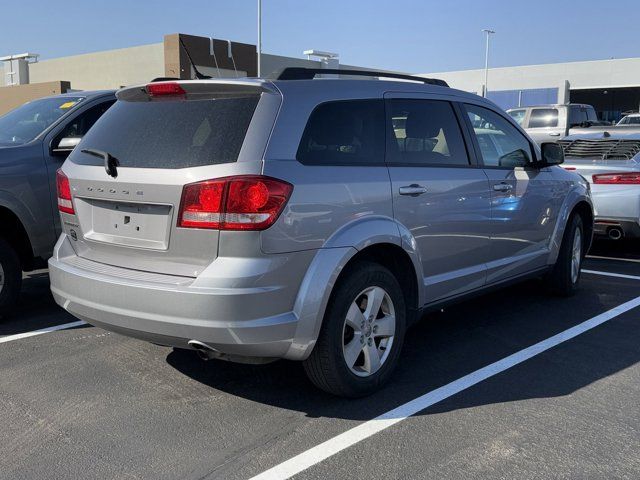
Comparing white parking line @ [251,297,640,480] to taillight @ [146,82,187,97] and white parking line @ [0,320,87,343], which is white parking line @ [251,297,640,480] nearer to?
taillight @ [146,82,187,97]

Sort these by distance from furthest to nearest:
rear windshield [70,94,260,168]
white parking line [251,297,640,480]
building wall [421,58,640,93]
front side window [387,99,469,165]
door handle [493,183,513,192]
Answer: building wall [421,58,640,93] → door handle [493,183,513,192] → front side window [387,99,469,165] → rear windshield [70,94,260,168] → white parking line [251,297,640,480]

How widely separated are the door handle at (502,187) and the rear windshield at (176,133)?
2215 mm

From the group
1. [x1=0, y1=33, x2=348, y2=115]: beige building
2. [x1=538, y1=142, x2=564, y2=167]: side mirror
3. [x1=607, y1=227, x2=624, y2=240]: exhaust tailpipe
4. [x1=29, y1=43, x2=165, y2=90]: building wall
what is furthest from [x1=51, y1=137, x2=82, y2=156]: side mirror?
[x1=29, y1=43, x2=165, y2=90]: building wall

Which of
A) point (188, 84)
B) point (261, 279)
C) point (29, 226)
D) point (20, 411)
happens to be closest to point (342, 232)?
point (261, 279)

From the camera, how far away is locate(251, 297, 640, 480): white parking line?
10.0 ft

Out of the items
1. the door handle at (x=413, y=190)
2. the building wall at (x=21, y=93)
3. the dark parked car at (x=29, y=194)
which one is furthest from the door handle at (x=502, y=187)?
the building wall at (x=21, y=93)

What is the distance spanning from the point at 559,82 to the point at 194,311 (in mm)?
51123

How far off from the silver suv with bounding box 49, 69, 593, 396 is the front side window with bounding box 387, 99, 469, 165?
1 centimetres

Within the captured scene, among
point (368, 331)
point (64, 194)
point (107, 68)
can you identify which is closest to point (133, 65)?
point (107, 68)

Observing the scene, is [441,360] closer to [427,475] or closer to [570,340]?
[570,340]

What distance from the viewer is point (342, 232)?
137 inches

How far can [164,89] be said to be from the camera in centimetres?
367

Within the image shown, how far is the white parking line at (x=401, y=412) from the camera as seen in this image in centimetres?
305

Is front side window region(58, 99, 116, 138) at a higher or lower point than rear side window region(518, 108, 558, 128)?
lower
